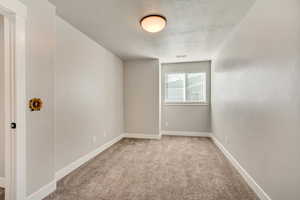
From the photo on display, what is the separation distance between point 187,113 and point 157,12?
364cm

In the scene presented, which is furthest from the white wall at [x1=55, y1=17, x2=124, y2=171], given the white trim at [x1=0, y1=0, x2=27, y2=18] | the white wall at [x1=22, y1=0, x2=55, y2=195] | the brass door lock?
the white trim at [x1=0, y1=0, x2=27, y2=18]

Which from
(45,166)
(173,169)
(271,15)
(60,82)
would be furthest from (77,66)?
(271,15)

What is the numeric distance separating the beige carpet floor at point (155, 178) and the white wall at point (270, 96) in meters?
0.44

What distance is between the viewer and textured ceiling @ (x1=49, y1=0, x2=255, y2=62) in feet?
6.48

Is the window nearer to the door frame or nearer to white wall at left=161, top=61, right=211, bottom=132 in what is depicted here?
white wall at left=161, top=61, right=211, bottom=132

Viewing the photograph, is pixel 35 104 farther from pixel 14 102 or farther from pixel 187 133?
pixel 187 133

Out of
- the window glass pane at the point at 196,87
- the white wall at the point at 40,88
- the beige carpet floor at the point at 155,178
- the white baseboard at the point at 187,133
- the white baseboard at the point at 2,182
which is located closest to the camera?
the white wall at the point at 40,88

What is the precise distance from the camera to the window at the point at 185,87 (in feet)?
16.8

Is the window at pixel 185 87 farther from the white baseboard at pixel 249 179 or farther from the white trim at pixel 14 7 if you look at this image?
the white trim at pixel 14 7

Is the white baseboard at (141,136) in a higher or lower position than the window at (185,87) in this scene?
lower

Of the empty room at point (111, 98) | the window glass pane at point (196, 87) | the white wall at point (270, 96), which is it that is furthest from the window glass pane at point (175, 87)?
the white wall at point (270, 96)

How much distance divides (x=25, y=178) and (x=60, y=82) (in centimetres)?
134

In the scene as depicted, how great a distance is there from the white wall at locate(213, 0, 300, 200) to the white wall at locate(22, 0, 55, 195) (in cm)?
264

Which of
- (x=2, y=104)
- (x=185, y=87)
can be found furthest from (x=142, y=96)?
(x=2, y=104)
